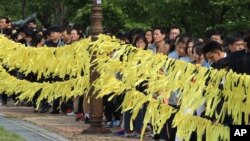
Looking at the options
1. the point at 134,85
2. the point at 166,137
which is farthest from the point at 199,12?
the point at 134,85

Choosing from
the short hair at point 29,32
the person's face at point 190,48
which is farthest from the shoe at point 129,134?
the short hair at point 29,32

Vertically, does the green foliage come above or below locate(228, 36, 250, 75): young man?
above

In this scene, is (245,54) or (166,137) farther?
(166,137)

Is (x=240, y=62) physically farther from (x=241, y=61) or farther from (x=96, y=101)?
(x=96, y=101)

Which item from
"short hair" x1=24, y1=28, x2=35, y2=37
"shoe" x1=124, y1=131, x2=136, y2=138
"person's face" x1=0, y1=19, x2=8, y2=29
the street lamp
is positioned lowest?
"shoe" x1=124, y1=131, x2=136, y2=138

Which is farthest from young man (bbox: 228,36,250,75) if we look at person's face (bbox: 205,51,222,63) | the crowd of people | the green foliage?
the green foliage

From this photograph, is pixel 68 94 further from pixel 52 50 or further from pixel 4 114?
pixel 4 114

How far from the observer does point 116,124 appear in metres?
15.6

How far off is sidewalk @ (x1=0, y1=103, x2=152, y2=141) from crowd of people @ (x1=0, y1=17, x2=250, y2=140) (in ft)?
0.91

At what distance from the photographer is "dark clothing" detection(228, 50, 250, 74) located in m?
9.15

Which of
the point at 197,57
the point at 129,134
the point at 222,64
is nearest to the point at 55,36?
the point at 129,134

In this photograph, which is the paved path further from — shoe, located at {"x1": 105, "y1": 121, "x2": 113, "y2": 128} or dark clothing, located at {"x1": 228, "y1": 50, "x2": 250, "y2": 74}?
dark clothing, located at {"x1": 228, "y1": 50, "x2": 250, "y2": 74}

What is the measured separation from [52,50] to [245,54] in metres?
6.02

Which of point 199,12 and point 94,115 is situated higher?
point 199,12
